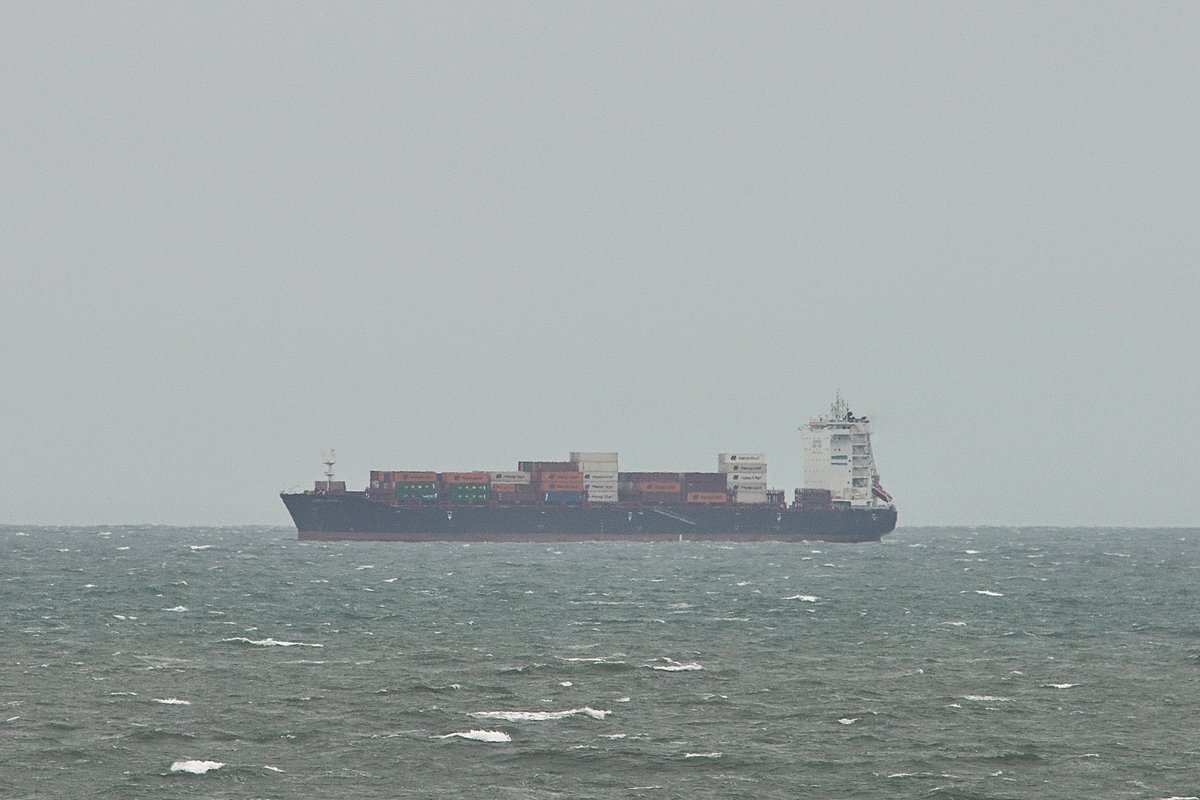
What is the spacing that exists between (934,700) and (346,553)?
9212cm

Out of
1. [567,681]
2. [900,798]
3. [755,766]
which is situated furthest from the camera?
[567,681]

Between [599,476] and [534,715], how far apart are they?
11220 centimetres

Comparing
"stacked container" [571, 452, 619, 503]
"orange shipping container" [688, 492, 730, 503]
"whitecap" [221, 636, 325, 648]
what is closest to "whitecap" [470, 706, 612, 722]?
"whitecap" [221, 636, 325, 648]

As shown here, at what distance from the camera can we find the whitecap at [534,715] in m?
34.2

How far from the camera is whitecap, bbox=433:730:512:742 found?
105 feet

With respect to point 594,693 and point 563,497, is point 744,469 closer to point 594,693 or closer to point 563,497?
point 563,497

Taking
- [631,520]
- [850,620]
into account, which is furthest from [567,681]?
[631,520]

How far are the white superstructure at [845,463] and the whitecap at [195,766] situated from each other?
127660 millimetres

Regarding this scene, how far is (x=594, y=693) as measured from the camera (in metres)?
38.4

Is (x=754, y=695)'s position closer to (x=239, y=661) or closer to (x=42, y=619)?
(x=239, y=661)

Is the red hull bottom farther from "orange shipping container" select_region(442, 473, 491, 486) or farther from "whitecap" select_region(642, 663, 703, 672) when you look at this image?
"whitecap" select_region(642, 663, 703, 672)

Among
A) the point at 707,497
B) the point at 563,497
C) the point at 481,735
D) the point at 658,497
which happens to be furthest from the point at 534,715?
the point at 658,497

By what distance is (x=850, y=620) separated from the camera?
194 ft

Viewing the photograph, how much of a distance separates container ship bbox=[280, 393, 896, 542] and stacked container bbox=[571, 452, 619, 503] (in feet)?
0.35
